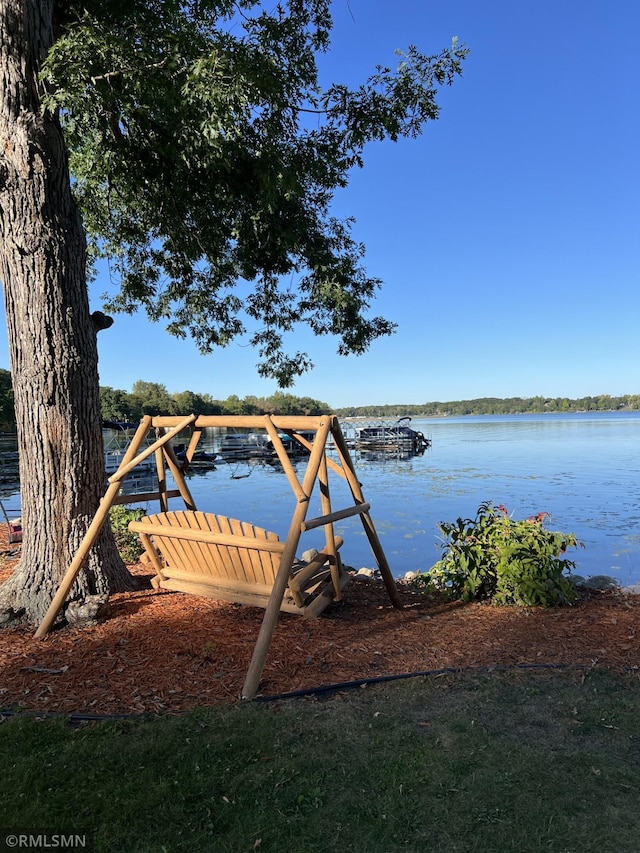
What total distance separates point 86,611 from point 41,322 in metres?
2.54

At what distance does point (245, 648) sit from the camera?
4.12 m

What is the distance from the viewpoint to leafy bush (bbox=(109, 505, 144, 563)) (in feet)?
24.8

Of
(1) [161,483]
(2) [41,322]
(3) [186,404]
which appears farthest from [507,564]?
(3) [186,404]

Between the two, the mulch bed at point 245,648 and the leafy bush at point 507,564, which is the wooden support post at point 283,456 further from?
the leafy bush at point 507,564

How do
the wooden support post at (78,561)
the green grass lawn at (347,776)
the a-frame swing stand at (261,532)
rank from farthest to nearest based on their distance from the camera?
the wooden support post at (78,561) < the a-frame swing stand at (261,532) < the green grass lawn at (347,776)

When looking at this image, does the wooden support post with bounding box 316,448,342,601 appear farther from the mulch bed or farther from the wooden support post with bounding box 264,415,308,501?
the wooden support post with bounding box 264,415,308,501

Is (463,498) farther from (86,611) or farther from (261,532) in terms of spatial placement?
(86,611)

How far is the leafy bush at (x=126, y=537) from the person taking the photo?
24.8 feet

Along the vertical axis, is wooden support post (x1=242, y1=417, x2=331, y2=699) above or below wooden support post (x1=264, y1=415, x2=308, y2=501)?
below

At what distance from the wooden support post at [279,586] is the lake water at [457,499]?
6.00 m

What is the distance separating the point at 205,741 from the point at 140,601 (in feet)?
8.13

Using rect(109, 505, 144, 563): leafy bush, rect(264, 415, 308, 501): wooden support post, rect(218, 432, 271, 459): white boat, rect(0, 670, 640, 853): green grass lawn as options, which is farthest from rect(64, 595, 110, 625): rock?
rect(218, 432, 271, 459): white boat

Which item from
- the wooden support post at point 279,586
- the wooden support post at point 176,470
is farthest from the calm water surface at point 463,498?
the wooden support post at point 279,586

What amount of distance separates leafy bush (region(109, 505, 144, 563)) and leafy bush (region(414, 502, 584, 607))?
413cm
